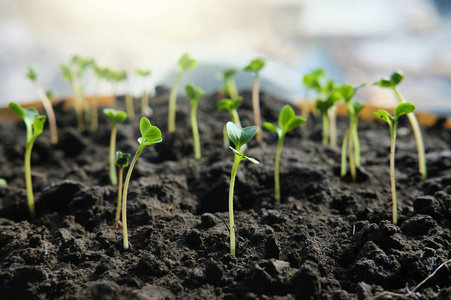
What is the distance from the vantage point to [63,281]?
82 centimetres

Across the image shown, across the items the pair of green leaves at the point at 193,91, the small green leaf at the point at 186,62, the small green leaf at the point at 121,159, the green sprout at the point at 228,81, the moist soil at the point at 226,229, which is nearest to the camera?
the moist soil at the point at 226,229

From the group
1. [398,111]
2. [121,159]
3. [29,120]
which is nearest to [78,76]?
[29,120]

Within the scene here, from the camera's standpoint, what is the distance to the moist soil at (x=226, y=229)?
811 mm

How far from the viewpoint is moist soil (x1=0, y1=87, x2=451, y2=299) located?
811mm

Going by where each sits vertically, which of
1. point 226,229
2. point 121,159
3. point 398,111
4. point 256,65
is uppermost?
point 256,65

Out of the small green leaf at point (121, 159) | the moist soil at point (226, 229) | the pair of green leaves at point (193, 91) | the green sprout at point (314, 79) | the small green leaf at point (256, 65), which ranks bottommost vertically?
the moist soil at point (226, 229)

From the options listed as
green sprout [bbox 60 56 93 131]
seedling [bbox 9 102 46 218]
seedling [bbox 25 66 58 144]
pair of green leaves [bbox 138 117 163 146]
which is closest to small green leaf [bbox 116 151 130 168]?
pair of green leaves [bbox 138 117 163 146]

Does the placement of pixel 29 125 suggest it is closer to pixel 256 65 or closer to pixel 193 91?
pixel 193 91

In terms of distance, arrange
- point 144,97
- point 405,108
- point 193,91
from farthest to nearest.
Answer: point 144,97 < point 193,91 < point 405,108

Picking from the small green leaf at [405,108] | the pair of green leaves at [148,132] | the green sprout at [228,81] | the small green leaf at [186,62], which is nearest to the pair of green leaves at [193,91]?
the small green leaf at [186,62]

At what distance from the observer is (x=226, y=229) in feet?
3.23

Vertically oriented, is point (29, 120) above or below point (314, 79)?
below

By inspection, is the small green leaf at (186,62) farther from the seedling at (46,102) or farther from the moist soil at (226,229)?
the seedling at (46,102)

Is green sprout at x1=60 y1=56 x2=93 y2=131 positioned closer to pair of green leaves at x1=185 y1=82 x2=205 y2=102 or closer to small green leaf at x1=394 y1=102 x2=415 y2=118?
pair of green leaves at x1=185 y1=82 x2=205 y2=102
